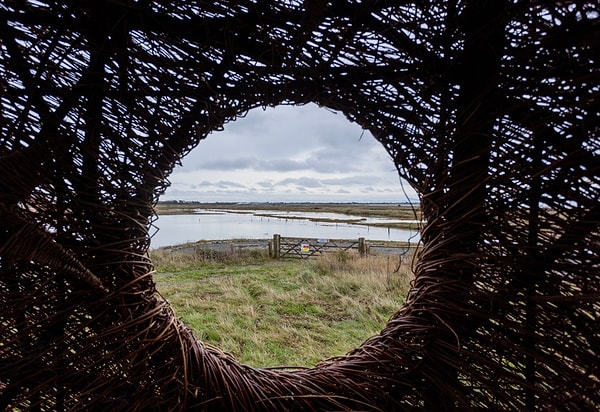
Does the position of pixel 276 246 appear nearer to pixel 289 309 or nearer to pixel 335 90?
pixel 289 309

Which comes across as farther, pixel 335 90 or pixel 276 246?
pixel 276 246

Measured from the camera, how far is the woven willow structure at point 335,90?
1.59 ft

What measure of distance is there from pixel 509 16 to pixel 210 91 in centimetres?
52

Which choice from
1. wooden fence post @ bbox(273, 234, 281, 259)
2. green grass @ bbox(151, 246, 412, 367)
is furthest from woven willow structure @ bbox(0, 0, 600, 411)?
wooden fence post @ bbox(273, 234, 281, 259)

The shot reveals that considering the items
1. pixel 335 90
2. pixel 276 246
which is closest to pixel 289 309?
pixel 335 90

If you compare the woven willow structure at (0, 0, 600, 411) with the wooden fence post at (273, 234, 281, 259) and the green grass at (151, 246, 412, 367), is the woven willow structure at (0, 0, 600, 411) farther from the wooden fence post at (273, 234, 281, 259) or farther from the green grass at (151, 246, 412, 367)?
the wooden fence post at (273, 234, 281, 259)

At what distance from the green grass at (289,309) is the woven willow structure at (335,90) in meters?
1.47

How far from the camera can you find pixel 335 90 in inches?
24.0

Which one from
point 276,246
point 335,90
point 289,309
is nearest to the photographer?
point 335,90

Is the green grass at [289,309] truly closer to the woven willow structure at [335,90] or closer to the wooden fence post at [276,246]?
the woven willow structure at [335,90]

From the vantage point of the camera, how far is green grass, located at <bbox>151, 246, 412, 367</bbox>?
7.12ft

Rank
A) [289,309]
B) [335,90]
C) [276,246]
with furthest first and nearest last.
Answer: [276,246] → [289,309] → [335,90]

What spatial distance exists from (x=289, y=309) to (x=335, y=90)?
113 inches

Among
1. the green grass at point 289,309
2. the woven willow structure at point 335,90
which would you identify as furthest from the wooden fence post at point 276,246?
the woven willow structure at point 335,90
